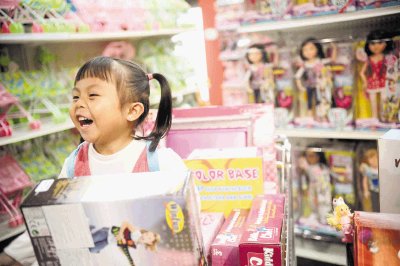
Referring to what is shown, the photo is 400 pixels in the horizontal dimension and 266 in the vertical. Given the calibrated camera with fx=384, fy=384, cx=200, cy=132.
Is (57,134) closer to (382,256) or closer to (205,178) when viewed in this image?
(205,178)

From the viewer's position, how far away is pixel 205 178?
1.23m

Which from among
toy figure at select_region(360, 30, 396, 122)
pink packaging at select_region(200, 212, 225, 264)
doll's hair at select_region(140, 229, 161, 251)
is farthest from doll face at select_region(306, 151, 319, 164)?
doll's hair at select_region(140, 229, 161, 251)

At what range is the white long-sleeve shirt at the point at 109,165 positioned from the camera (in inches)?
40.9

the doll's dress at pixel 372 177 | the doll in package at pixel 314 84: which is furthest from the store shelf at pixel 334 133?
the doll's dress at pixel 372 177

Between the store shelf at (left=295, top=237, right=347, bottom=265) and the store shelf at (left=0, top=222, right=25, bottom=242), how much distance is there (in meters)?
1.56

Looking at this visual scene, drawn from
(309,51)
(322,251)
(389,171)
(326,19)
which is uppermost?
(326,19)

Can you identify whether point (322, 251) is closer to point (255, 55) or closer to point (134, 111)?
point (255, 55)

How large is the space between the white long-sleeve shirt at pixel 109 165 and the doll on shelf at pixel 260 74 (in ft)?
4.57

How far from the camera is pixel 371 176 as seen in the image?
6.86 feet

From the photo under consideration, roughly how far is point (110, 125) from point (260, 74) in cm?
151

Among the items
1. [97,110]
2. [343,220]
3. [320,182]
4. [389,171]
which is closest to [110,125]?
[97,110]

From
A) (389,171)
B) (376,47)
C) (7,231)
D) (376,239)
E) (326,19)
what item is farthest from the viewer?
(326,19)

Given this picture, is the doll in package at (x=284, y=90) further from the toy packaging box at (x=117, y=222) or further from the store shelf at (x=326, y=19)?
the toy packaging box at (x=117, y=222)

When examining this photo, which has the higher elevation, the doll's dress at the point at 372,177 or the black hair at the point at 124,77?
the black hair at the point at 124,77
